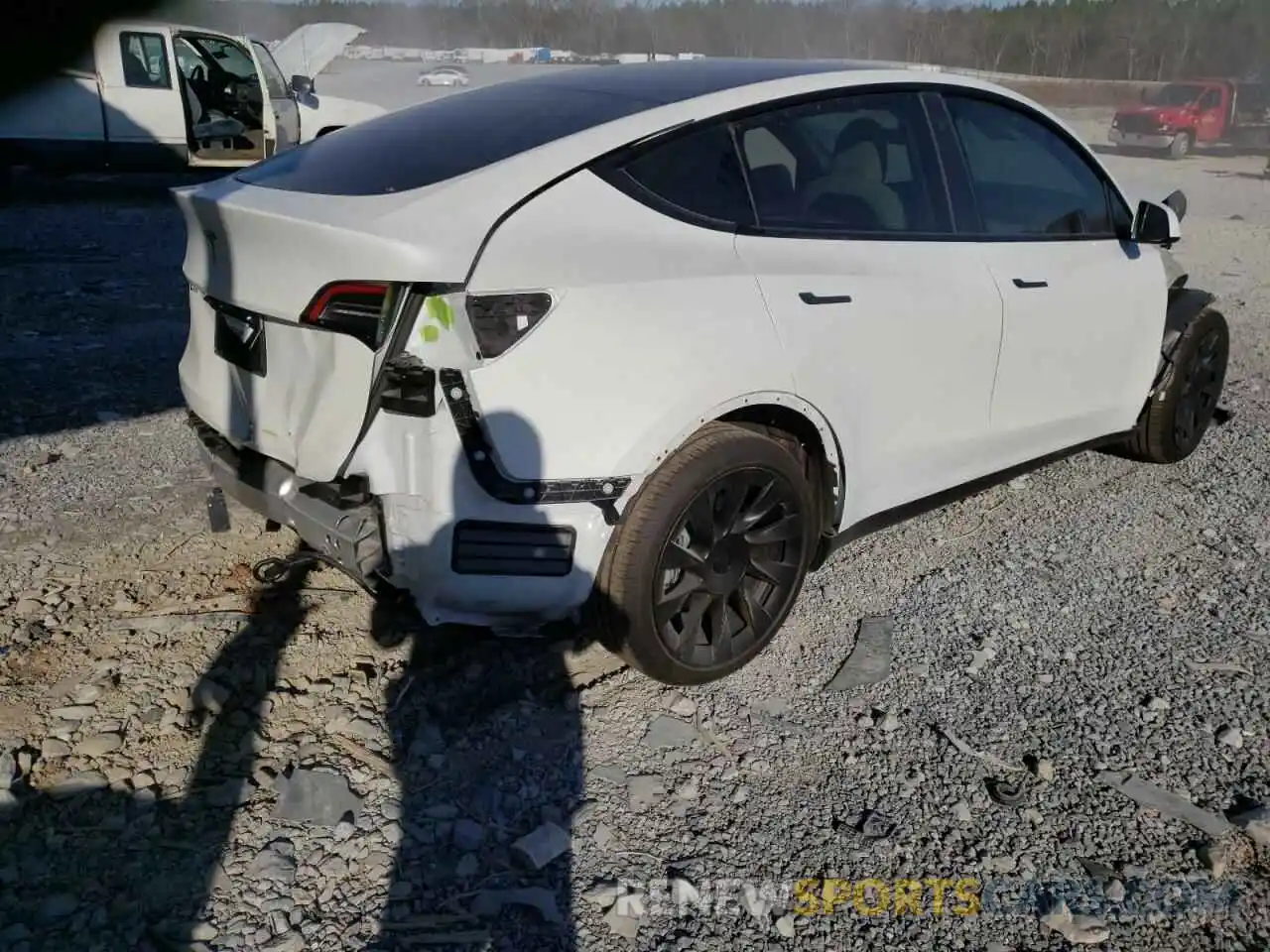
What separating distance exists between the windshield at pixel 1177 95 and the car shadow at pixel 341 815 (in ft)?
94.4

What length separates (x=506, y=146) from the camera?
282 cm

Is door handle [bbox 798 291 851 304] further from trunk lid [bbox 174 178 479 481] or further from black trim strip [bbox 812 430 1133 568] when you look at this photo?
trunk lid [bbox 174 178 479 481]

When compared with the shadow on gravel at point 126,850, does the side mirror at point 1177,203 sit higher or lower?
higher

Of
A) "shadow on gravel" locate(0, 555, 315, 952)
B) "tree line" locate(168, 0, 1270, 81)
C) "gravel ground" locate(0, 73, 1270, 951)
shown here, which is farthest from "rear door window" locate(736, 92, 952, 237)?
"tree line" locate(168, 0, 1270, 81)

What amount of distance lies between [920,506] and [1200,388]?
2.21m

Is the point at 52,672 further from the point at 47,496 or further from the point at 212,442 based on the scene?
the point at 47,496

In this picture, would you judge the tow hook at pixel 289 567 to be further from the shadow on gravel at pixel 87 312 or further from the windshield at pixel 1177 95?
the windshield at pixel 1177 95

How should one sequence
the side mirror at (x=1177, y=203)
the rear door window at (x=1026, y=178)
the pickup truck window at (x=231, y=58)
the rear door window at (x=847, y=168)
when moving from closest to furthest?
the rear door window at (x=847, y=168)
the rear door window at (x=1026, y=178)
the side mirror at (x=1177, y=203)
the pickup truck window at (x=231, y=58)

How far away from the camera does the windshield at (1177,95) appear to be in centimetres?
2606

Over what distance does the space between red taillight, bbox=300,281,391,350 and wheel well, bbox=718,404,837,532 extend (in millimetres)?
996

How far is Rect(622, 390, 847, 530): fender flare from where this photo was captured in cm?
272

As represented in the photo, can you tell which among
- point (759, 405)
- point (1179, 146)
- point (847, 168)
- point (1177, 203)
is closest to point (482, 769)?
point (759, 405)

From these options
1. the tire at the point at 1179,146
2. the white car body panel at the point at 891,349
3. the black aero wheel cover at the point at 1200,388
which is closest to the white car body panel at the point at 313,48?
the black aero wheel cover at the point at 1200,388

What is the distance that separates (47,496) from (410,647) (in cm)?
207
